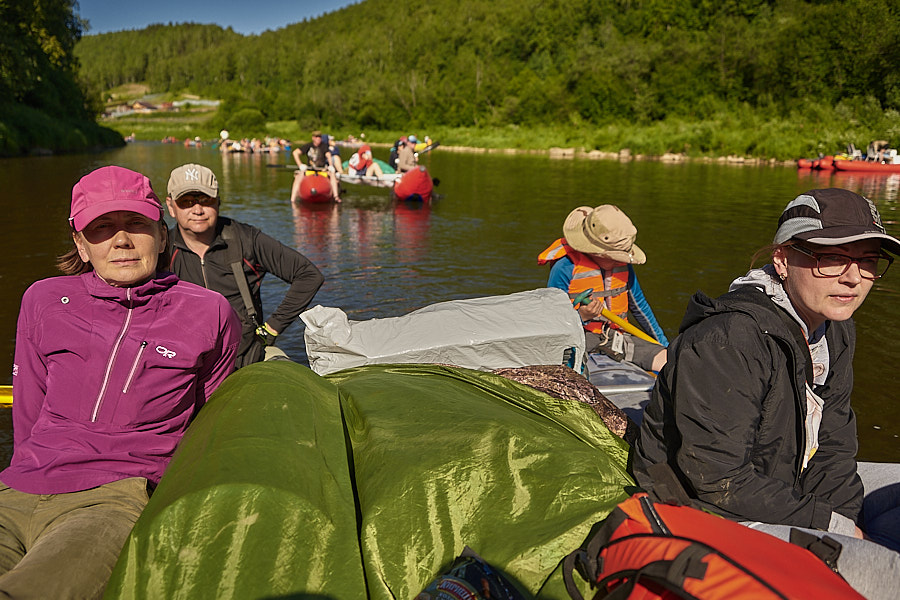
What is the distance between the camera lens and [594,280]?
4828 millimetres

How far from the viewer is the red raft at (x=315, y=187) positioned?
54.9 ft

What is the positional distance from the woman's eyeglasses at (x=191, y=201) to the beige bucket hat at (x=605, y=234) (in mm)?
2361

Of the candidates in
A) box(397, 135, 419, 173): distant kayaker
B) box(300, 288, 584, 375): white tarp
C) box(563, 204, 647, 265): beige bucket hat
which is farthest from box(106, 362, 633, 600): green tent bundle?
box(397, 135, 419, 173): distant kayaker

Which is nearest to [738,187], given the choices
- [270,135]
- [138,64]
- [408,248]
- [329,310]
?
[408,248]

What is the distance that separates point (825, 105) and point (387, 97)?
159 ft

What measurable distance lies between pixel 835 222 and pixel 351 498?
1723 millimetres

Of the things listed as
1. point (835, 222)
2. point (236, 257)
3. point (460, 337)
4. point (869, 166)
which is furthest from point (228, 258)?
point (869, 166)

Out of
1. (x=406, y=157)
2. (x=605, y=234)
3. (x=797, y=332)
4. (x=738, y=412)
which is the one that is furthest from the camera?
(x=406, y=157)

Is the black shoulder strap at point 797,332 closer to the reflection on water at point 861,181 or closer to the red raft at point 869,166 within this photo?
the reflection on water at point 861,181

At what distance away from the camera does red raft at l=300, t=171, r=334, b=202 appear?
659 inches

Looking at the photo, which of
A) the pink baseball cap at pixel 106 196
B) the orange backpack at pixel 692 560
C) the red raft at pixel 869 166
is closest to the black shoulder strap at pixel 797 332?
the orange backpack at pixel 692 560

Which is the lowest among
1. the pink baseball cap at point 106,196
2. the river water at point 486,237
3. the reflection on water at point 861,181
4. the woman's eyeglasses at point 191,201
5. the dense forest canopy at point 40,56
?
the river water at point 486,237

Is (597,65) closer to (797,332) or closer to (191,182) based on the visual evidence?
(191,182)

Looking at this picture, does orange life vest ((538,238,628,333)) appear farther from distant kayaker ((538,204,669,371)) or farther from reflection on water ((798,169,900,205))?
reflection on water ((798,169,900,205))
